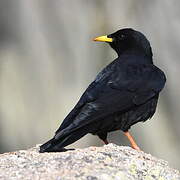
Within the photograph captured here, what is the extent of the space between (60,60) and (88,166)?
24.7 feet

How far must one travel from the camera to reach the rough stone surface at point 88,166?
6094mm

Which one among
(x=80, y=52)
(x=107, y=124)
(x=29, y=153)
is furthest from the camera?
(x=80, y=52)

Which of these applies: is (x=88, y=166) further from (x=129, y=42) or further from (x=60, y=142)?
(x=129, y=42)

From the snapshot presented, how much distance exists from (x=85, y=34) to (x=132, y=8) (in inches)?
39.1

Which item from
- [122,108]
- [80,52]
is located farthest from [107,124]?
[80,52]

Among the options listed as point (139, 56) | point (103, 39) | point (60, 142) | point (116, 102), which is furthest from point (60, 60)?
point (60, 142)

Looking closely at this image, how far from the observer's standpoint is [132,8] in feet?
46.1

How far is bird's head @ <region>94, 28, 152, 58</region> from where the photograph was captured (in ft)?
31.7

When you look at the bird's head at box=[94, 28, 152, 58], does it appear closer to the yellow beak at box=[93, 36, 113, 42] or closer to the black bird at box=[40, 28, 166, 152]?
the yellow beak at box=[93, 36, 113, 42]

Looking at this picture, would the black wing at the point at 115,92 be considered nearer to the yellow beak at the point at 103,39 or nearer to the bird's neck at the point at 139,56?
the bird's neck at the point at 139,56

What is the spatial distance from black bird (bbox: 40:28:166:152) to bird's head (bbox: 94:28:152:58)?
187 millimetres

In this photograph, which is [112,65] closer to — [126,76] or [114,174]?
[126,76]

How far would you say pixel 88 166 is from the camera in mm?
6234

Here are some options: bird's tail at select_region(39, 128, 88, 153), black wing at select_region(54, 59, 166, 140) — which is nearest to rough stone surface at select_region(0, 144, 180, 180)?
bird's tail at select_region(39, 128, 88, 153)
